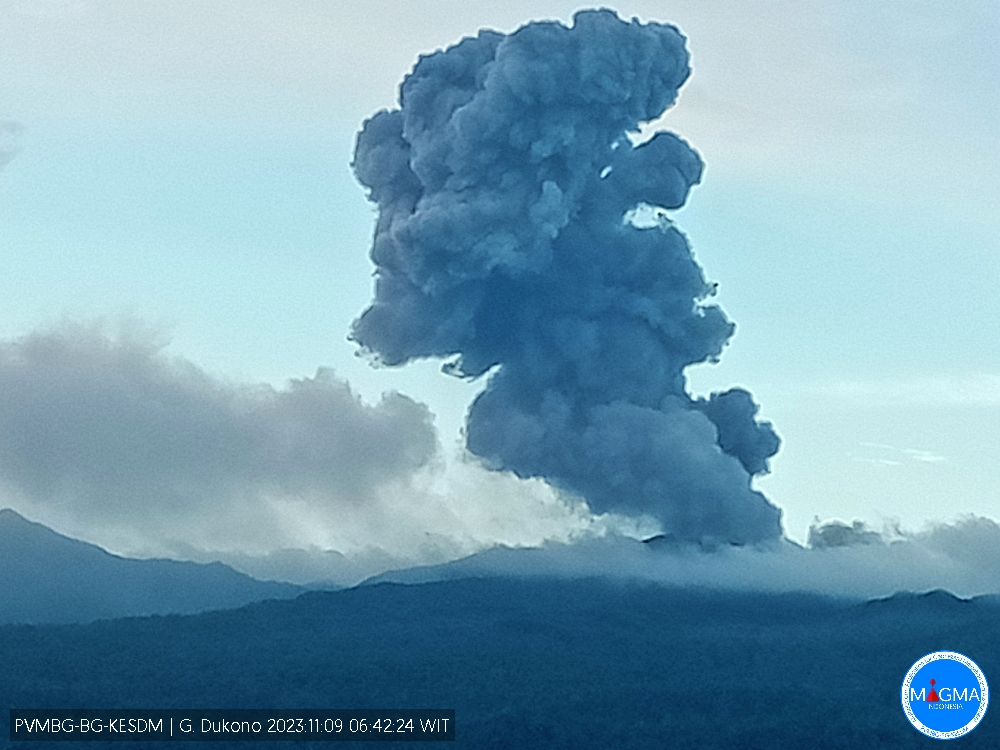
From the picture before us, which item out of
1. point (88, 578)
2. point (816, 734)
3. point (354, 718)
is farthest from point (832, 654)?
point (88, 578)

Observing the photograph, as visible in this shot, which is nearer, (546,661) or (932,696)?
(932,696)

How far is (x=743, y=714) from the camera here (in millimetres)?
66062

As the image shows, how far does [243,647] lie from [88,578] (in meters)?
51.9

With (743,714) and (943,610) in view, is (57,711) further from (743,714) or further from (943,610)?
(943,610)
